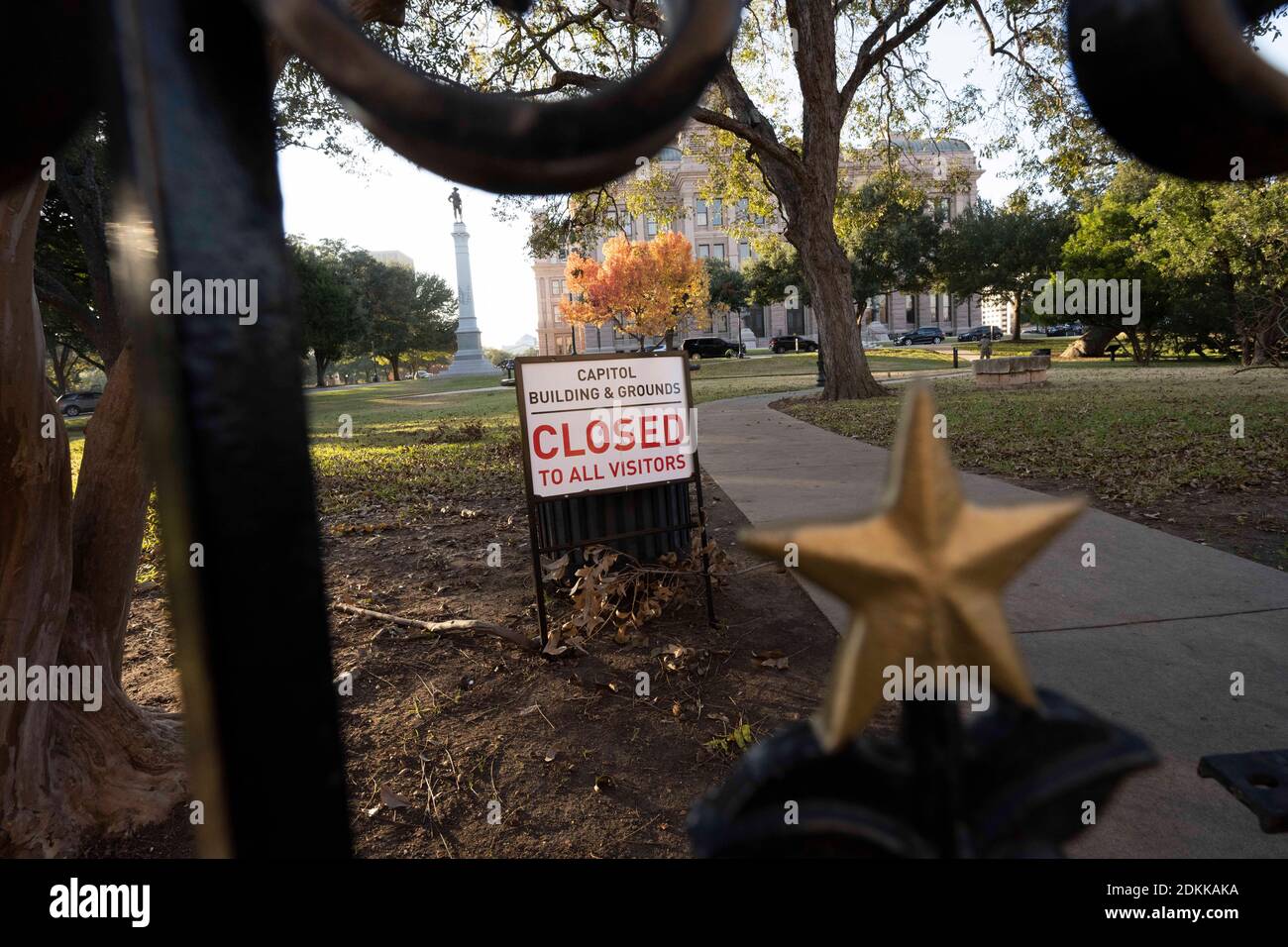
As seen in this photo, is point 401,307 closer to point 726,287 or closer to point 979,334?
A: point 726,287

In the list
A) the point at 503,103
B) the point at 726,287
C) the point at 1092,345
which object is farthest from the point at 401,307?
the point at 503,103

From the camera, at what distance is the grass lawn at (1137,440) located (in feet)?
20.5

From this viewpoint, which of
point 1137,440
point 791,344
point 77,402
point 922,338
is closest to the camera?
point 1137,440

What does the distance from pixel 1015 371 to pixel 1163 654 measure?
16946mm

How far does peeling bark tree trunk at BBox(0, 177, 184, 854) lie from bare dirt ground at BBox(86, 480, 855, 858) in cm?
20

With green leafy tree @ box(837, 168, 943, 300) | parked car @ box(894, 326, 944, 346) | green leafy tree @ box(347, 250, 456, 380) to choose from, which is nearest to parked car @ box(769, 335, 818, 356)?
green leafy tree @ box(837, 168, 943, 300)

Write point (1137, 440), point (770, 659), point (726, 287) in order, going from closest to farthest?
1. point (770, 659)
2. point (1137, 440)
3. point (726, 287)

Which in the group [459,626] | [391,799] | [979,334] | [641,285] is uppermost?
[641,285]

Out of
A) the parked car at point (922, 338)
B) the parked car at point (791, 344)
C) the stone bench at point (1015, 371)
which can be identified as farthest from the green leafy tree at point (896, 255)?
the stone bench at point (1015, 371)

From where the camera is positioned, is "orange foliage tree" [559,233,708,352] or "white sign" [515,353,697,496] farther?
"orange foliage tree" [559,233,708,352]

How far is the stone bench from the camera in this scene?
→ 18.4 m

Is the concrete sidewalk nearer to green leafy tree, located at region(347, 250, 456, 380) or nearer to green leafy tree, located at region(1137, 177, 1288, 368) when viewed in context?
green leafy tree, located at region(1137, 177, 1288, 368)

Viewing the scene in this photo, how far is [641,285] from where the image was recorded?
48.6m

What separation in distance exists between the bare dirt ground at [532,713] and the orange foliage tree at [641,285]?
4381cm
